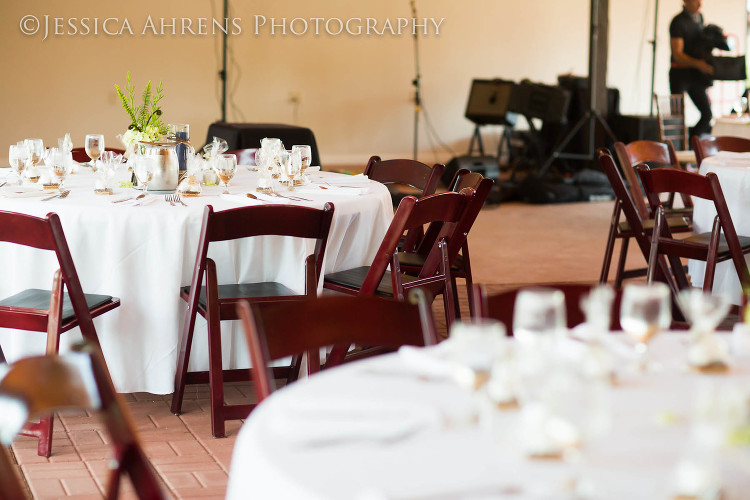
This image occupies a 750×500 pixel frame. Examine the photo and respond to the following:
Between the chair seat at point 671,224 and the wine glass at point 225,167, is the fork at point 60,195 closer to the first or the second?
the wine glass at point 225,167

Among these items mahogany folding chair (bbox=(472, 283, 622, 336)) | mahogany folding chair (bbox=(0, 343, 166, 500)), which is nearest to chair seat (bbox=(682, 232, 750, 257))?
mahogany folding chair (bbox=(472, 283, 622, 336))

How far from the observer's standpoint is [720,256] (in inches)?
166

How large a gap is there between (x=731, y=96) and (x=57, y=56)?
348 inches

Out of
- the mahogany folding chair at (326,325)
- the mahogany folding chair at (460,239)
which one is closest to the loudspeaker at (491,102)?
the mahogany folding chair at (460,239)

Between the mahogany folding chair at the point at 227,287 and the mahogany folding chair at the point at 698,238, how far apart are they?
1.68 meters

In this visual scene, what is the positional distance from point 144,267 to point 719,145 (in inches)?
159

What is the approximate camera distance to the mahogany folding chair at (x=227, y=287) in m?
3.12

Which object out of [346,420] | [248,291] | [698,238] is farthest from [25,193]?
[698,238]

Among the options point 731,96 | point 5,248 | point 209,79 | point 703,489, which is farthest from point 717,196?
point 731,96

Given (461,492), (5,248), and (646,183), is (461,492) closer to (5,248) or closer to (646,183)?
(5,248)

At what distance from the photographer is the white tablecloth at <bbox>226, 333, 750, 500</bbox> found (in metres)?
1.20

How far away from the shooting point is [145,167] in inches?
142

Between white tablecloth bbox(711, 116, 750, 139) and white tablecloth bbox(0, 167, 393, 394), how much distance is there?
483 centimetres

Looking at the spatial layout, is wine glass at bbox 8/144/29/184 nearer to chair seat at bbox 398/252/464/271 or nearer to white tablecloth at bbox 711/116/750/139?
chair seat at bbox 398/252/464/271
